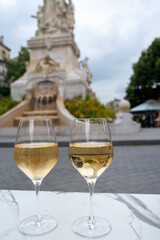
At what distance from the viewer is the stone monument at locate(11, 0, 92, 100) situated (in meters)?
15.4

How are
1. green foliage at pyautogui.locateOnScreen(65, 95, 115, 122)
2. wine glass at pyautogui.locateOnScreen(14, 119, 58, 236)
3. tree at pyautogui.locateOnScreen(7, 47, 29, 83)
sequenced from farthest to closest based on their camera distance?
tree at pyautogui.locateOnScreen(7, 47, 29, 83) → green foliage at pyautogui.locateOnScreen(65, 95, 115, 122) → wine glass at pyautogui.locateOnScreen(14, 119, 58, 236)

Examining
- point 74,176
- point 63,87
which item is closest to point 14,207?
point 74,176

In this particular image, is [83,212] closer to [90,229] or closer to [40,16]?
[90,229]

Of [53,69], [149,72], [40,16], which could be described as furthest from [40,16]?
[149,72]

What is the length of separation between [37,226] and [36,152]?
30 cm

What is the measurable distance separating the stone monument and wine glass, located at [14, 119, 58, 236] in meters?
13.4

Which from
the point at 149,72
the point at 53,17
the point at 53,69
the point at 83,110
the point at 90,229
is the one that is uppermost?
the point at 53,17

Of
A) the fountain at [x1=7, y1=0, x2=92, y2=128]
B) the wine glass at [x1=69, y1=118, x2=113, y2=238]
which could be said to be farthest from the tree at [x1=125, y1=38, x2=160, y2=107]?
the wine glass at [x1=69, y1=118, x2=113, y2=238]

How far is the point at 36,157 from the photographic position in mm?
964

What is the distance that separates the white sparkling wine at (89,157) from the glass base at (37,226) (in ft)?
0.79

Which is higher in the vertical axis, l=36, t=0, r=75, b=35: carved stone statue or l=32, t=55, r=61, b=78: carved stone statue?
l=36, t=0, r=75, b=35: carved stone statue

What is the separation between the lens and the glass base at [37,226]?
33.9 inches

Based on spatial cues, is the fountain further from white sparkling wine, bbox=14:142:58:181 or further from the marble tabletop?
white sparkling wine, bbox=14:142:58:181

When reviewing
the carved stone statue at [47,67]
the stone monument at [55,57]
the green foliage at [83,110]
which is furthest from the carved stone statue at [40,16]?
the green foliage at [83,110]
